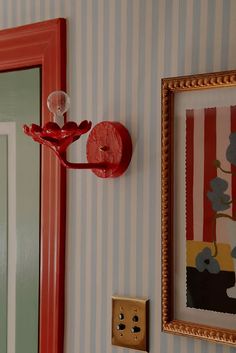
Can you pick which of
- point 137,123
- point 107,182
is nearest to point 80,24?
point 137,123

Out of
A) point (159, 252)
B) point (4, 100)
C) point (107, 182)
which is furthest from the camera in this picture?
point (4, 100)

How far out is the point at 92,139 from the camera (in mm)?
1635

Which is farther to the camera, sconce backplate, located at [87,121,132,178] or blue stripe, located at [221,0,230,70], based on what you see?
sconce backplate, located at [87,121,132,178]

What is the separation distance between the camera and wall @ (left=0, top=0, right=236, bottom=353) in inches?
58.7

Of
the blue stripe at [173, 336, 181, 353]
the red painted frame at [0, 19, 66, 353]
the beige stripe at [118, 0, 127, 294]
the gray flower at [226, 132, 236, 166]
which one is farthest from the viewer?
the red painted frame at [0, 19, 66, 353]

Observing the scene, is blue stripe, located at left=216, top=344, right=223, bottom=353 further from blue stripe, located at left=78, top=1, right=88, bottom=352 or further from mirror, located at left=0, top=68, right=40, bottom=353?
mirror, located at left=0, top=68, right=40, bottom=353

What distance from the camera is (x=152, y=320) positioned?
1566 millimetres

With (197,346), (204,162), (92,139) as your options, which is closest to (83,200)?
(92,139)

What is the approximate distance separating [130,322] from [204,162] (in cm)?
47

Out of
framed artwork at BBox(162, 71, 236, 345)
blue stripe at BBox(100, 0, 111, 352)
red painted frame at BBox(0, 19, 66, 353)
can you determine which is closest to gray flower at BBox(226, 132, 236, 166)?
framed artwork at BBox(162, 71, 236, 345)

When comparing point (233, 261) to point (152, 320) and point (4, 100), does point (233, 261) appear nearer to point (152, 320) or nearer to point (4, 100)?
point (152, 320)

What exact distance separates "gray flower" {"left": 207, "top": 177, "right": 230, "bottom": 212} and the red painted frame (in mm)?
472

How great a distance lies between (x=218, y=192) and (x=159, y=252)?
232 mm

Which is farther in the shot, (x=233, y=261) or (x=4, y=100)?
(x=4, y=100)
